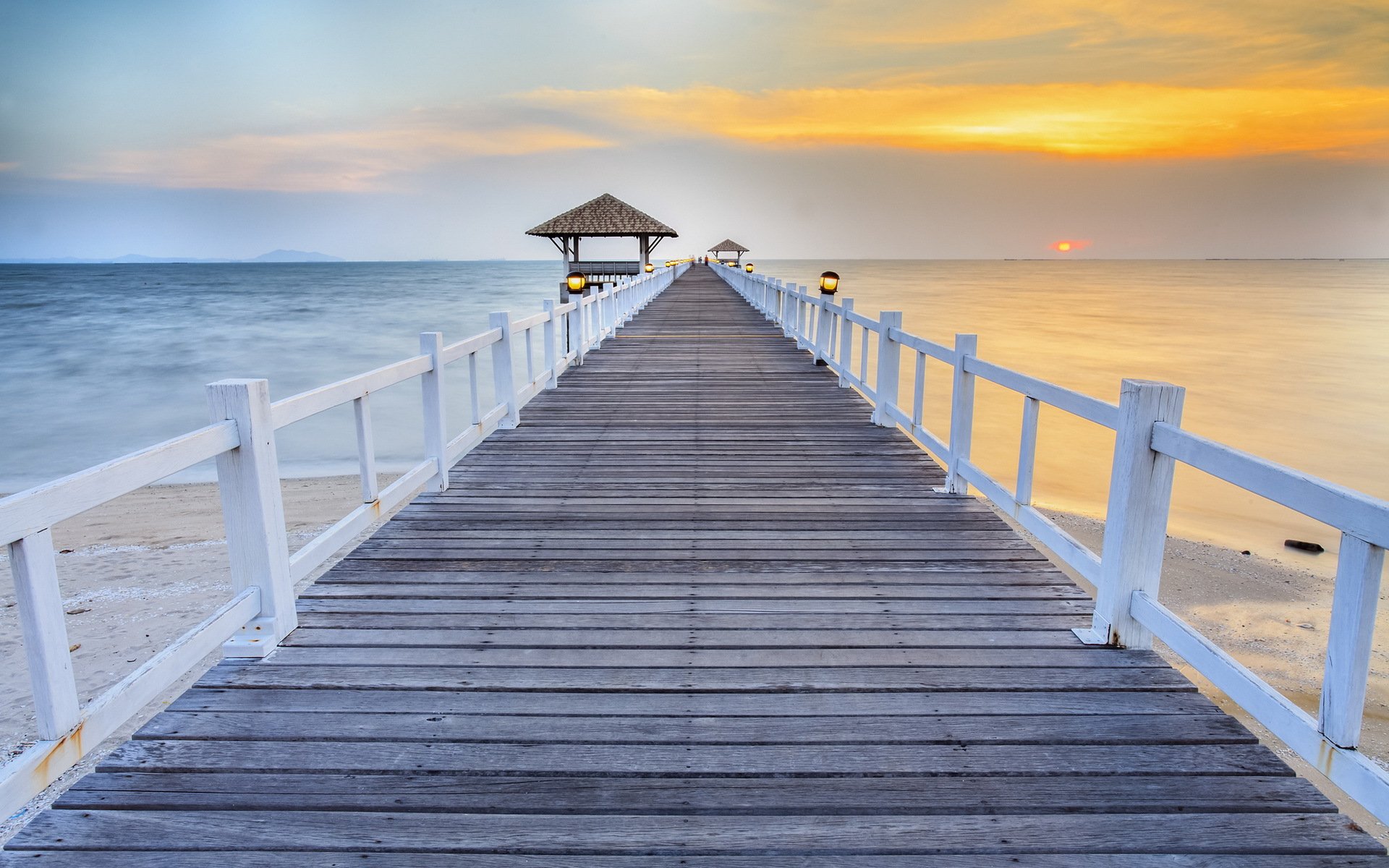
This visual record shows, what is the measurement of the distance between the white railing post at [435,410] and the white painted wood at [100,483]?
2.19 m

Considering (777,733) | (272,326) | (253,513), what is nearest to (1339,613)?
(777,733)

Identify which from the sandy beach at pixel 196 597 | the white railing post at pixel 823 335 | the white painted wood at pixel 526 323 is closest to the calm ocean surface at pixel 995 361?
the sandy beach at pixel 196 597

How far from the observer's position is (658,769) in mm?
2410

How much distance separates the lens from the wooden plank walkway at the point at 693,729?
83.4 inches

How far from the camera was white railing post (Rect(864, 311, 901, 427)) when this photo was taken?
7141 mm

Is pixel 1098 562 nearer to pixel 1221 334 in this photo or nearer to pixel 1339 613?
pixel 1339 613

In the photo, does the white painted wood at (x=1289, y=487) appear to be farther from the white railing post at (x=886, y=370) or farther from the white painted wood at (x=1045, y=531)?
the white railing post at (x=886, y=370)

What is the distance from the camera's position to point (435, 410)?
5.24 metres

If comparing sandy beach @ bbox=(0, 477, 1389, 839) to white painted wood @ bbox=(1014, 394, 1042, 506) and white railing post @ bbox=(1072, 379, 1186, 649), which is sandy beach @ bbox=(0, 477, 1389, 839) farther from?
white railing post @ bbox=(1072, 379, 1186, 649)

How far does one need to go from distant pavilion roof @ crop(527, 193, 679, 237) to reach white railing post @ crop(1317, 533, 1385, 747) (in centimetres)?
3841

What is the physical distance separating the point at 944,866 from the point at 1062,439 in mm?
20307

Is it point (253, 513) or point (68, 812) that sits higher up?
point (253, 513)

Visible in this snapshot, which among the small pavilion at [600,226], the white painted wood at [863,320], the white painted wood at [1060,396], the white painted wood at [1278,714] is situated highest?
the small pavilion at [600,226]

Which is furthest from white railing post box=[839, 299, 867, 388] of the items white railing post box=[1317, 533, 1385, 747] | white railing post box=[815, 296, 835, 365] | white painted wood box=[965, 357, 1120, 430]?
white railing post box=[1317, 533, 1385, 747]
